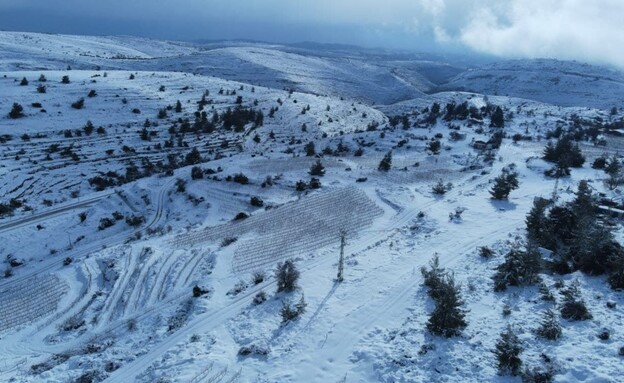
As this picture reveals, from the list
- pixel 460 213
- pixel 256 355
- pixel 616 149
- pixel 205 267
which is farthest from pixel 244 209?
pixel 616 149

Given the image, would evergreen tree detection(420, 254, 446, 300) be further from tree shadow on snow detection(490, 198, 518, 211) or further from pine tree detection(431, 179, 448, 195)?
pine tree detection(431, 179, 448, 195)

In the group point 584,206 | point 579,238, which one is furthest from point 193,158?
point 579,238

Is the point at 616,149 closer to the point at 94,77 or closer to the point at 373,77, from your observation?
the point at 94,77

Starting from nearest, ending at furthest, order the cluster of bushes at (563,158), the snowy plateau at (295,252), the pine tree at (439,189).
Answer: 1. the snowy plateau at (295,252)
2. the pine tree at (439,189)
3. the cluster of bushes at (563,158)

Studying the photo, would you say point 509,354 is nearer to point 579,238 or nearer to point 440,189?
point 579,238

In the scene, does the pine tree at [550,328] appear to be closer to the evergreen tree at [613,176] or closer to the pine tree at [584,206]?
the pine tree at [584,206]

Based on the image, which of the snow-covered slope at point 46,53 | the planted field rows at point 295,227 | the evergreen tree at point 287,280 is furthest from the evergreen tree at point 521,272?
the snow-covered slope at point 46,53
